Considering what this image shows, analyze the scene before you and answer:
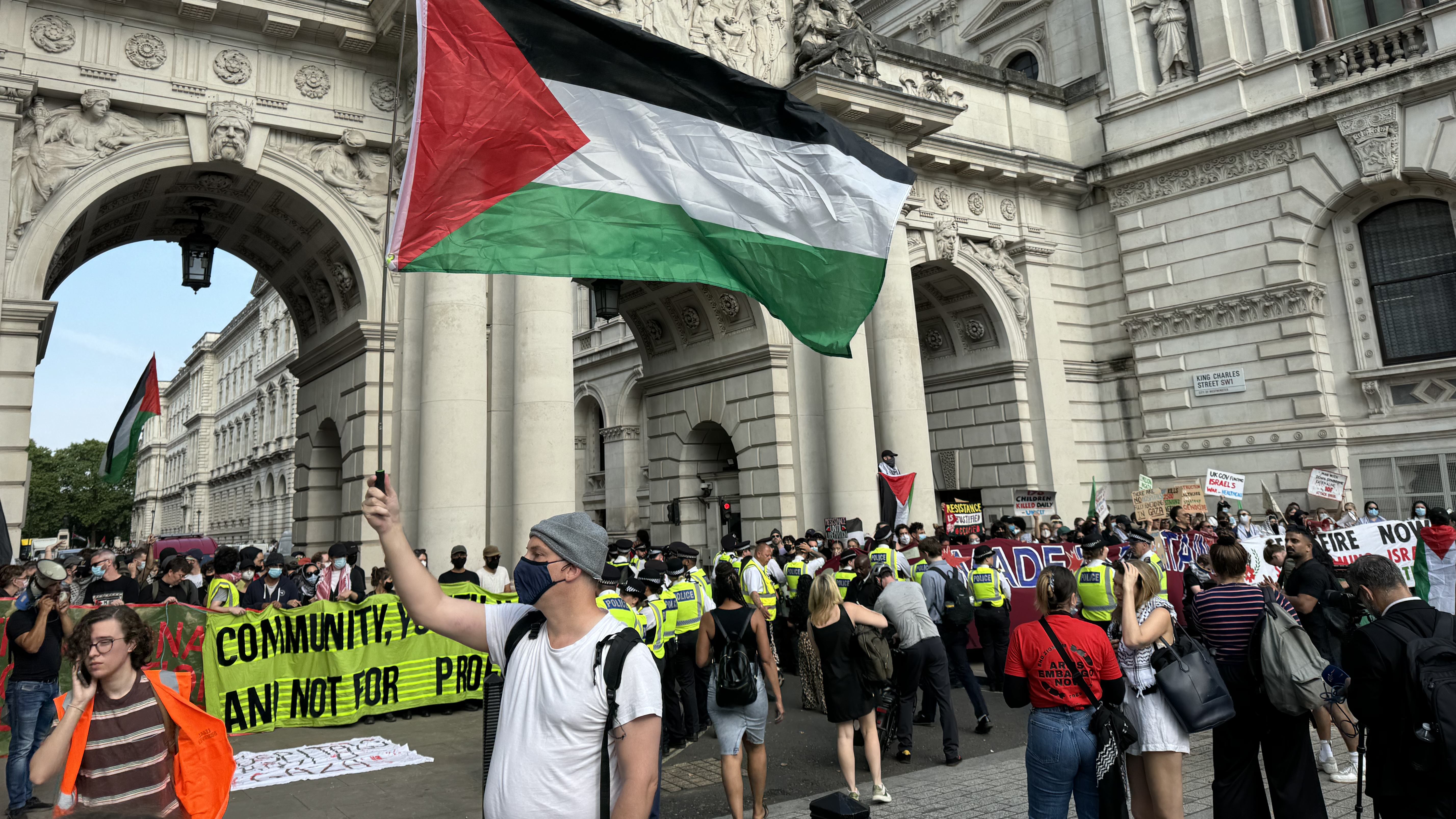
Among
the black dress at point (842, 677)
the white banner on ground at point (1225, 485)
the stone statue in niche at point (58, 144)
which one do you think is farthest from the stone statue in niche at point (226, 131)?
the white banner on ground at point (1225, 485)

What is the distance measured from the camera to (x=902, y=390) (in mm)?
18875

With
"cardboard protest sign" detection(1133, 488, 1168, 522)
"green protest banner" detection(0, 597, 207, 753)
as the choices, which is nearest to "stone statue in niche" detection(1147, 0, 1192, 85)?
"cardboard protest sign" detection(1133, 488, 1168, 522)

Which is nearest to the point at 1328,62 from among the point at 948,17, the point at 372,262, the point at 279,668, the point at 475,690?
the point at 948,17

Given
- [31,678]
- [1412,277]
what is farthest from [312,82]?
[1412,277]

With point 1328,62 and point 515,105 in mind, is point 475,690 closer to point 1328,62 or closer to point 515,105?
point 515,105

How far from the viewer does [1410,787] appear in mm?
4289

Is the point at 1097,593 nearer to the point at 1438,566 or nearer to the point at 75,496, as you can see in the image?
the point at 1438,566

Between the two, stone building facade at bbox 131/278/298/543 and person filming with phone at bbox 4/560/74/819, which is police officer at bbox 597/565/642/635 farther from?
stone building facade at bbox 131/278/298/543

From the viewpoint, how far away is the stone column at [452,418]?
13539 mm

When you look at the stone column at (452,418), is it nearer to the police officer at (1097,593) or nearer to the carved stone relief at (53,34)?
the carved stone relief at (53,34)

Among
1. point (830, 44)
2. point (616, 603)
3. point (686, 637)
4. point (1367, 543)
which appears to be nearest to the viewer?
point (616, 603)

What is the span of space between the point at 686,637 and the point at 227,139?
1082cm

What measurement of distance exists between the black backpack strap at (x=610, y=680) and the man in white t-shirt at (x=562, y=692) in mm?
14

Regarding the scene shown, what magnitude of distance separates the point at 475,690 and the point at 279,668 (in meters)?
2.27
